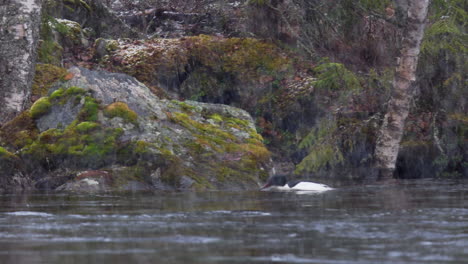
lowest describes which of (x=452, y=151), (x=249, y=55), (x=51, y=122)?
(x=452, y=151)

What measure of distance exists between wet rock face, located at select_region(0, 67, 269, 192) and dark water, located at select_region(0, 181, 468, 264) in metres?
1.63

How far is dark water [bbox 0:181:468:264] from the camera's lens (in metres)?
5.27

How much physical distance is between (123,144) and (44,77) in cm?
493

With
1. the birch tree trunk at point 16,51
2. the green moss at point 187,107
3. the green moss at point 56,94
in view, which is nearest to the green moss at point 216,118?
the green moss at point 187,107

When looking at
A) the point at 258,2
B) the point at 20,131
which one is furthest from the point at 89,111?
the point at 258,2

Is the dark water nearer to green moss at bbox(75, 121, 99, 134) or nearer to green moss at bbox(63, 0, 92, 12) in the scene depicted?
green moss at bbox(75, 121, 99, 134)

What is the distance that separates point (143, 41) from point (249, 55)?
2.98m

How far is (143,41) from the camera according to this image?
19.0 m

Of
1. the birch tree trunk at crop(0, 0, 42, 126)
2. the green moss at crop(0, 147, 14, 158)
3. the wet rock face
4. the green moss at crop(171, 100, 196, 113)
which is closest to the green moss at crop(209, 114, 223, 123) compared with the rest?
the wet rock face

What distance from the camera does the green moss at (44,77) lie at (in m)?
16.0

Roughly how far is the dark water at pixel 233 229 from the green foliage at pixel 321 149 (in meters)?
4.42

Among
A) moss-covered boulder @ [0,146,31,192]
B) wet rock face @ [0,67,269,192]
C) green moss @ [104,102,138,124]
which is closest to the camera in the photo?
moss-covered boulder @ [0,146,31,192]

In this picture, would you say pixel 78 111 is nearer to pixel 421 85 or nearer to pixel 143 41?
pixel 143 41

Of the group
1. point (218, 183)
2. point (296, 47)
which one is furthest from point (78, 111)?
point (296, 47)
